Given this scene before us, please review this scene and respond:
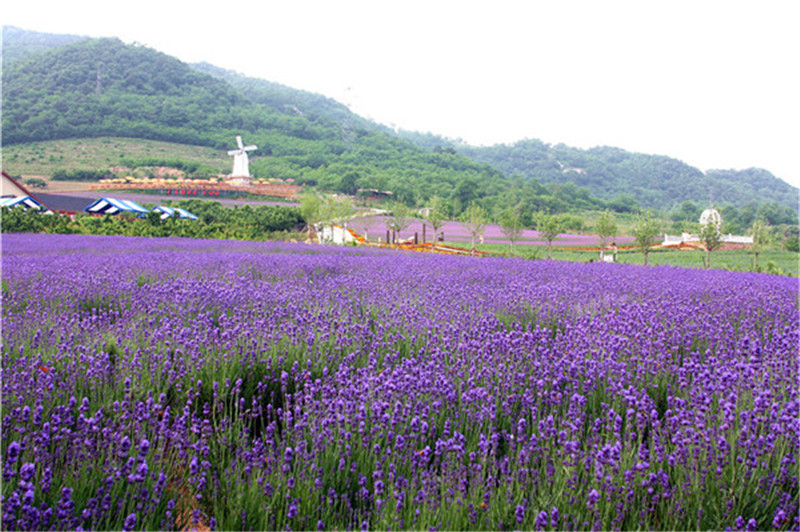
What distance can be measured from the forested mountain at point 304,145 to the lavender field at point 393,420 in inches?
2394

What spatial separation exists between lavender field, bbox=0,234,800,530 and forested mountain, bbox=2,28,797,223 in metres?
60.8

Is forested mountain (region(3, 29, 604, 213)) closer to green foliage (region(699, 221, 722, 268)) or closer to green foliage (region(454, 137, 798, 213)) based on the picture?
green foliage (region(454, 137, 798, 213))

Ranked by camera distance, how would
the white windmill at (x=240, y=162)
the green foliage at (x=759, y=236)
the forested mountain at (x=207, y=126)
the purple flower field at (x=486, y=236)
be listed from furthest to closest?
the forested mountain at (x=207, y=126), the white windmill at (x=240, y=162), the purple flower field at (x=486, y=236), the green foliage at (x=759, y=236)

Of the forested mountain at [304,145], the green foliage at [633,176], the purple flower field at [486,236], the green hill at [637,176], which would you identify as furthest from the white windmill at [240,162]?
the green hill at [637,176]

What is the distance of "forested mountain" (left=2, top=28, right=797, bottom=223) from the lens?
82.1 metres

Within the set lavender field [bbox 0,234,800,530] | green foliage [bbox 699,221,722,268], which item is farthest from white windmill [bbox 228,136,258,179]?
lavender field [bbox 0,234,800,530]

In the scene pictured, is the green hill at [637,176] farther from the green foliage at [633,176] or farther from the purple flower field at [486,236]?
the purple flower field at [486,236]

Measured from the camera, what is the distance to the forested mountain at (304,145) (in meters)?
82.1

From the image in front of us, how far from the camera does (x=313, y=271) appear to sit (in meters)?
7.57

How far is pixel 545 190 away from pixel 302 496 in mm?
91609

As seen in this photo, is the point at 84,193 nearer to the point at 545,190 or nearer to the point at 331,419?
the point at 331,419

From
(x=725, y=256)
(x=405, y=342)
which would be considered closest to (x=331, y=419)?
(x=405, y=342)

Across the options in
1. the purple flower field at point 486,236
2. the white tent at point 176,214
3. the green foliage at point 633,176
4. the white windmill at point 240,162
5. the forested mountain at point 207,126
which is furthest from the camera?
the green foliage at point 633,176

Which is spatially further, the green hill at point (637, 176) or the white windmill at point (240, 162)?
the green hill at point (637, 176)
